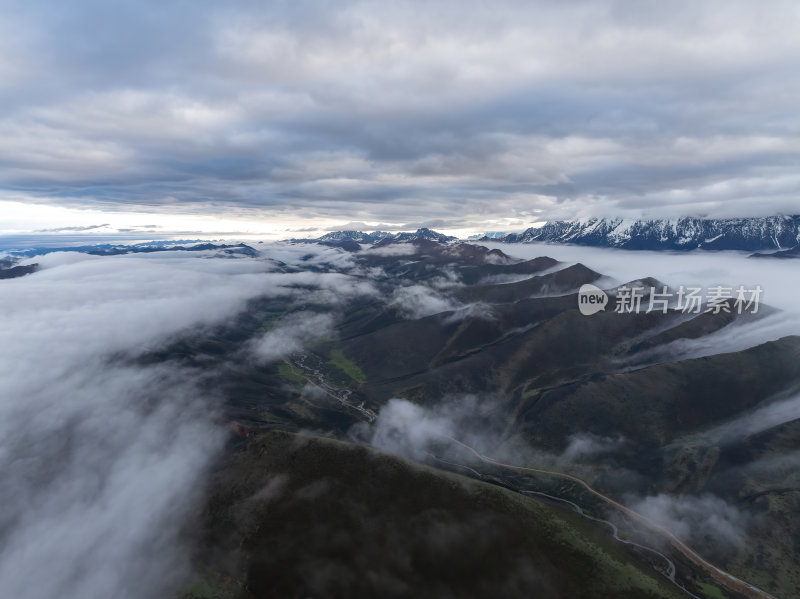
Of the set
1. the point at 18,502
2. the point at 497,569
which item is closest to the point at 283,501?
the point at 497,569

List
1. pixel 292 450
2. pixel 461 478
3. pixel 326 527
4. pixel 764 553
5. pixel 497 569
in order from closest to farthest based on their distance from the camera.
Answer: pixel 497 569, pixel 326 527, pixel 764 553, pixel 461 478, pixel 292 450

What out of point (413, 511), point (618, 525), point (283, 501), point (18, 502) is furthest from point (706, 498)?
point (18, 502)

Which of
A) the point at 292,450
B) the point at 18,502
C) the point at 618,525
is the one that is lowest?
the point at 618,525

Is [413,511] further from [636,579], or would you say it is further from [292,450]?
[636,579]

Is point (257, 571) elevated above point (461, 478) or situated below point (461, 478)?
below

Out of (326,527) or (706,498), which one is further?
(706,498)

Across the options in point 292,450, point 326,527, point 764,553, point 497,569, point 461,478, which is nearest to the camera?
point 497,569

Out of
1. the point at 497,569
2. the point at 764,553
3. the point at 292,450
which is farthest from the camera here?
the point at 292,450

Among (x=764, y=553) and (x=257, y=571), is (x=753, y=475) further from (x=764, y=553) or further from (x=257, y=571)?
(x=257, y=571)

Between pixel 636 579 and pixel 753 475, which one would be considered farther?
pixel 753 475
